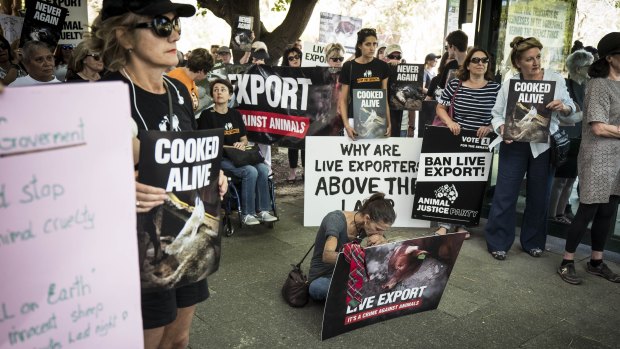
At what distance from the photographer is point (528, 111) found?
459cm

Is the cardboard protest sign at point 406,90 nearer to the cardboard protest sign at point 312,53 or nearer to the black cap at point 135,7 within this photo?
the cardboard protest sign at point 312,53

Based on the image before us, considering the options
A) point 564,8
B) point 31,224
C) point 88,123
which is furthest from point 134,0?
point 564,8

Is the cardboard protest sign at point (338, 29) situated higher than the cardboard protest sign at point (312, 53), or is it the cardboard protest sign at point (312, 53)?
the cardboard protest sign at point (338, 29)

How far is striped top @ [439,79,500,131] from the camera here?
5.07 meters

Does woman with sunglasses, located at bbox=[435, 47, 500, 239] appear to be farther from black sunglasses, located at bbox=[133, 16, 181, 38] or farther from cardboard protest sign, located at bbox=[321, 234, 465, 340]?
black sunglasses, located at bbox=[133, 16, 181, 38]

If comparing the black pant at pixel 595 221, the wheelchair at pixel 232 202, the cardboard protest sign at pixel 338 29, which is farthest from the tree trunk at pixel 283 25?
the black pant at pixel 595 221

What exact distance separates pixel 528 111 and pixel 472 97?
0.65 metres

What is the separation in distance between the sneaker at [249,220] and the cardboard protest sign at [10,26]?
512 cm

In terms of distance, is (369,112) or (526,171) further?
(369,112)

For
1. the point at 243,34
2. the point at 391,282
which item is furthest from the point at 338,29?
the point at 391,282

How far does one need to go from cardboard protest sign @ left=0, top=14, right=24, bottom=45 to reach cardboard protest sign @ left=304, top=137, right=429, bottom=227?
539 centimetres

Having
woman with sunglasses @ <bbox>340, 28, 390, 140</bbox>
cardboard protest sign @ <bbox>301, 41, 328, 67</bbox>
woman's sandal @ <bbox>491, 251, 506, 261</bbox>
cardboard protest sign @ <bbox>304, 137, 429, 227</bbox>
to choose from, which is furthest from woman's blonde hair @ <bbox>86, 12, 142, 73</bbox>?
cardboard protest sign @ <bbox>301, 41, 328, 67</bbox>

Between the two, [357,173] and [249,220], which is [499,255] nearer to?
[357,173]

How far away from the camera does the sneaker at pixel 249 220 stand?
5410 millimetres
